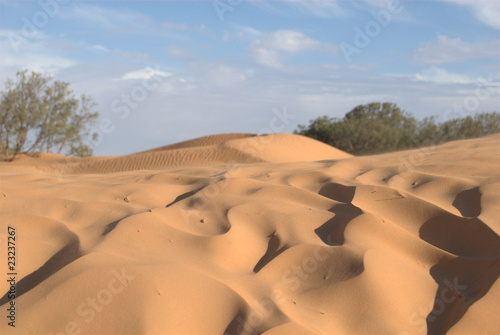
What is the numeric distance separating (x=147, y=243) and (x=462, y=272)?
176 cm

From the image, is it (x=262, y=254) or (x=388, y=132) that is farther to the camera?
(x=388, y=132)

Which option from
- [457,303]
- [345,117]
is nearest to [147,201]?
[457,303]

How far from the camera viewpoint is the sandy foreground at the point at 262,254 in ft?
7.37

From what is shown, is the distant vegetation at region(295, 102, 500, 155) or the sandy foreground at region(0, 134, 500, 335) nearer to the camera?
the sandy foreground at region(0, 134, 500, 335)

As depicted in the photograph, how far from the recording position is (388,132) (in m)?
20.9

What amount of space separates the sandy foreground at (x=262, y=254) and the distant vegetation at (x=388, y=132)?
664 inches

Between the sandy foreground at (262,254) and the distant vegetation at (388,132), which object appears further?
the distant vegetation at (388,132)

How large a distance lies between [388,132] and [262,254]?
1904cm

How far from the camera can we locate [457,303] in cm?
241

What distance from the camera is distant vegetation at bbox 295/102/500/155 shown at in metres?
20.0

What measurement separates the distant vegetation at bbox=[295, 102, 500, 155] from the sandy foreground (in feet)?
55.3

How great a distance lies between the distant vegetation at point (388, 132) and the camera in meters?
20.0

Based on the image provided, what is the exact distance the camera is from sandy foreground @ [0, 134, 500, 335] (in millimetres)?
2246

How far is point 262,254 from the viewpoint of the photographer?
288 cm
